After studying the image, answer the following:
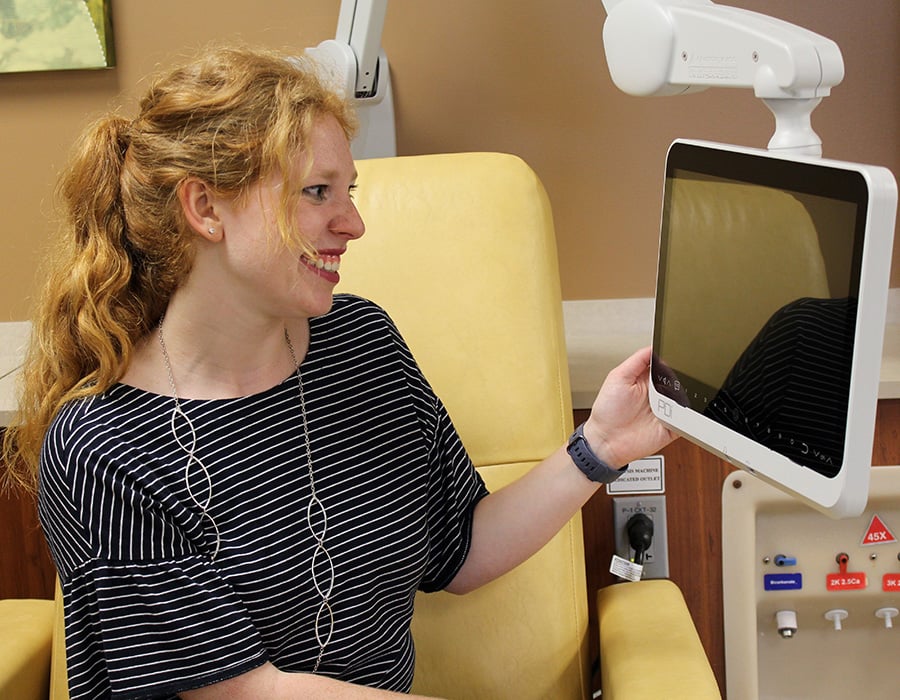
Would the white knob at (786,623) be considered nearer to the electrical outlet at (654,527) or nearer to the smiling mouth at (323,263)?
the electrical outlet at (654,527)

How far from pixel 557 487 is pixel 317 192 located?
43 centimetres

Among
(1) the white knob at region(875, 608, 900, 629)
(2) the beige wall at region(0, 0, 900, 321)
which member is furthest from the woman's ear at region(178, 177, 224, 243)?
(1) the white knob at region(875, 608, 900, 629)

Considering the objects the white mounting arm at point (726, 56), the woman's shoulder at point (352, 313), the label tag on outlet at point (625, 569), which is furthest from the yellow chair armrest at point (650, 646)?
the white mounting arm at point (726, 56)

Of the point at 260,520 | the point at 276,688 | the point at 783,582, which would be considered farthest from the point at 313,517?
the point at 783,582

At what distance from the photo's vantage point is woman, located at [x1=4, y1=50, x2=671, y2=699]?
3.65ft

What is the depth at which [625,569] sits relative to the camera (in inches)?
60.9

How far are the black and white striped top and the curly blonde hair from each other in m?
0.08

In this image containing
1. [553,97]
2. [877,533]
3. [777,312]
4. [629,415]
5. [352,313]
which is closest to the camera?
[777,312]

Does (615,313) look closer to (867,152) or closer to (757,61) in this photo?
(867,152)

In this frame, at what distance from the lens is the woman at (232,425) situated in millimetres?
1113

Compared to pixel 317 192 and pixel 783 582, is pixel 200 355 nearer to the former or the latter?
pixel 317 192

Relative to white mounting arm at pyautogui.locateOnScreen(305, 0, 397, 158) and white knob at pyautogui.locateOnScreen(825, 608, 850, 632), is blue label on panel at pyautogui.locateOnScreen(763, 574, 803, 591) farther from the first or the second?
white mounting arm at pyautogui.locateOnScreen(305, 0, 397, 158)

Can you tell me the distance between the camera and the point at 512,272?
57.4 inches

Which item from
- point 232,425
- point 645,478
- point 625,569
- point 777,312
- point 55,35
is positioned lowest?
point 625,569
